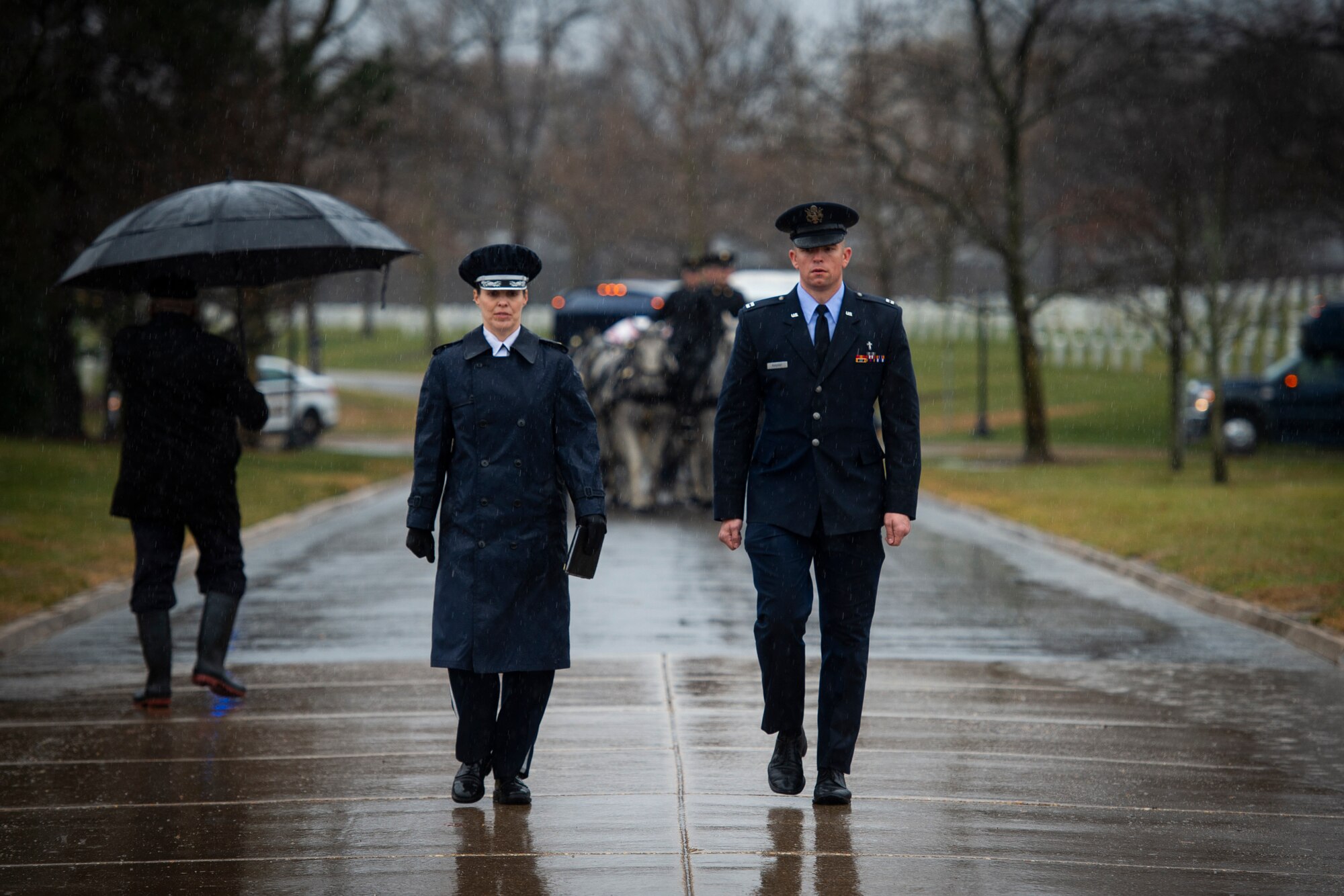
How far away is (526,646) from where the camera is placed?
20.2 ft

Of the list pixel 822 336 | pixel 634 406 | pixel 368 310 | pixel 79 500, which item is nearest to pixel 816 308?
pixel 822 336

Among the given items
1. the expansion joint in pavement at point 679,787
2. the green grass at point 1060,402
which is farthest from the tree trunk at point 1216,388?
the expansion joint in pavement at point 679,787

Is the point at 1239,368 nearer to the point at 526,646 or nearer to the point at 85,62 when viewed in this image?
the point at 85,62

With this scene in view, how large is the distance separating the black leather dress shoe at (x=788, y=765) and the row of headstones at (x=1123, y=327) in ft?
82.5

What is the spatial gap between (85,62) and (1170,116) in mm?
14732

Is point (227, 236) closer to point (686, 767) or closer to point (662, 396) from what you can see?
point (686, 767)

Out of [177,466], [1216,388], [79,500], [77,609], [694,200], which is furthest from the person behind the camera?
[694,200]

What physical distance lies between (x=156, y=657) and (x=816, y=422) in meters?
3.70

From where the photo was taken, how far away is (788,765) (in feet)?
20.7

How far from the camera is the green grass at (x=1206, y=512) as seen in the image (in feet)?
42.8

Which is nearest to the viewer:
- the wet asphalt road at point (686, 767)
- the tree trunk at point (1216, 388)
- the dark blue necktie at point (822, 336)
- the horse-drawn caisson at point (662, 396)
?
the wet asphalt road at point (686, 767)

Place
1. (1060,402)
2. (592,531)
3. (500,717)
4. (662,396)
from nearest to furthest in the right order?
(592,531) → (500,717) → (662,396) → (1060,402)

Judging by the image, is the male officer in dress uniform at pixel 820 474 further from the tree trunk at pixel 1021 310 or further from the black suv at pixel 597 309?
the tree trunk at pixel 1021 310

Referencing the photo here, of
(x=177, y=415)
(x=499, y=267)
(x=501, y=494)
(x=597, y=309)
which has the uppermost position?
(x=597, y=309)
